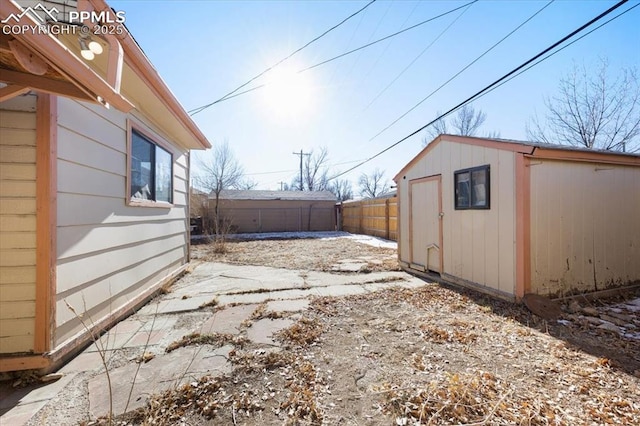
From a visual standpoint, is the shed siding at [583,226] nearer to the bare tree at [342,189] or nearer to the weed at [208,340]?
the weed at [208,340]

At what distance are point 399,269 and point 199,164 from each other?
53.5 feet

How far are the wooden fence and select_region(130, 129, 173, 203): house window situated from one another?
8.05 m

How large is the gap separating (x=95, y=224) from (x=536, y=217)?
518cm

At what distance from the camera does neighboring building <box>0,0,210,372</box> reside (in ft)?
5.42

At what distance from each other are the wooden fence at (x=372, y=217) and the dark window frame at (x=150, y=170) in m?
7.98

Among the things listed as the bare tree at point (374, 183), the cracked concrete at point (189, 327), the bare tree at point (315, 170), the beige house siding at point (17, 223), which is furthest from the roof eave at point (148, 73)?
the bare tree at point (374, 183)

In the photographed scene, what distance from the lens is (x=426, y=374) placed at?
6.49ft

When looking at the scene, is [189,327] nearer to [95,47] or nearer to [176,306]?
[176,306]

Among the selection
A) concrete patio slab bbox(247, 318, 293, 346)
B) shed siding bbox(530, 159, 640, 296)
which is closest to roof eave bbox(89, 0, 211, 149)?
concrete patio slab bbox(247, 318, 293, 346)

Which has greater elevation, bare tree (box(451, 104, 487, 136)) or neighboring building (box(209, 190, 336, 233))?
bare tree (box(451, 104, 487, 136))

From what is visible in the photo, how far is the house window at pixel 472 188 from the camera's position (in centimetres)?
402

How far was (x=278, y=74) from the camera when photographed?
690 cm

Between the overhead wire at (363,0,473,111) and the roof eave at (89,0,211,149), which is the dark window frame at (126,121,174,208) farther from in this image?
the overhead wire at (363,0,473,111)

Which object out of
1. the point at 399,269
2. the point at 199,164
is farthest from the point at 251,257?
the point at 199,164
